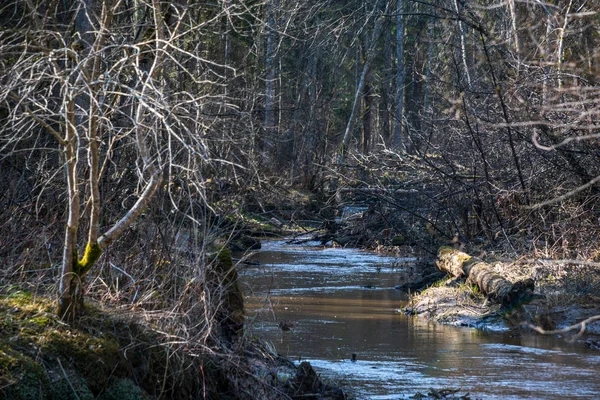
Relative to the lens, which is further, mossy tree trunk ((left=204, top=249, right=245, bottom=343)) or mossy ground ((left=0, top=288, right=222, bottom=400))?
mossy tree trunk ((left=204, top=249, right=245, bottom=343))

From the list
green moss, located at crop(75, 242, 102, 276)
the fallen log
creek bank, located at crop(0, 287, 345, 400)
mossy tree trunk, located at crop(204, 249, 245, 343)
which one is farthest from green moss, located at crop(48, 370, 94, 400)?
the fallen log

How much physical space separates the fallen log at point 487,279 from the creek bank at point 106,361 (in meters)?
6.56

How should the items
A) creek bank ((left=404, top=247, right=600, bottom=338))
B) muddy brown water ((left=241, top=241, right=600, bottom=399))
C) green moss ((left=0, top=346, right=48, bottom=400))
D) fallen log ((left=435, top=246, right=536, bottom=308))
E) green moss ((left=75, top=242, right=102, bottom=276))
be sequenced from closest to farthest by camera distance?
green moss ((left=0, top=346, right=48, bottom=400)) < green moss ((left=75, top=242, right=102, bottom=276)) < muddy brown water ((left=241, top=241, right=600, bottom=399)) < creek bank ((left=404, top=247, right=600, bottom=338)) < fallen log ((left=435, top=246, right=536, bottom=308))

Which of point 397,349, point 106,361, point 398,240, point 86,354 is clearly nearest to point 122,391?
point 106,361

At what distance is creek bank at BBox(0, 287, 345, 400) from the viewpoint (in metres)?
5.91

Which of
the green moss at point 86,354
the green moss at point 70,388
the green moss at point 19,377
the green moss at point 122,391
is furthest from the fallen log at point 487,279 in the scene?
the green moss at point 19,377

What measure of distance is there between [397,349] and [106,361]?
5.69 metres

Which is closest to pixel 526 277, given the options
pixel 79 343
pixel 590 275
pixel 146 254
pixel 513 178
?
pixel 590 275

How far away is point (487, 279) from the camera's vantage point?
13852 mm

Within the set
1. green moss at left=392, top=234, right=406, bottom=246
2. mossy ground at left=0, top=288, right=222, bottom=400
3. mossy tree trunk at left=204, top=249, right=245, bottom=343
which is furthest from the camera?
green moss at left=392, top=234, right=406, bottom=246

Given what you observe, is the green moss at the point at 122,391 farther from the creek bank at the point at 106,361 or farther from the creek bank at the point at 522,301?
the creek bank at the point at 522,301

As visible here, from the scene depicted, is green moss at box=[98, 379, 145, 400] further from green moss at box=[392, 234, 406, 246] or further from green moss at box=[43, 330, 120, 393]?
green moss at box=[392, 234, 406, 246]

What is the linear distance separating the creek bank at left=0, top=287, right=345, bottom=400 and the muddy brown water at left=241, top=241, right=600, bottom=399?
106 cm

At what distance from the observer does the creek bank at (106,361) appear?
233 inches
